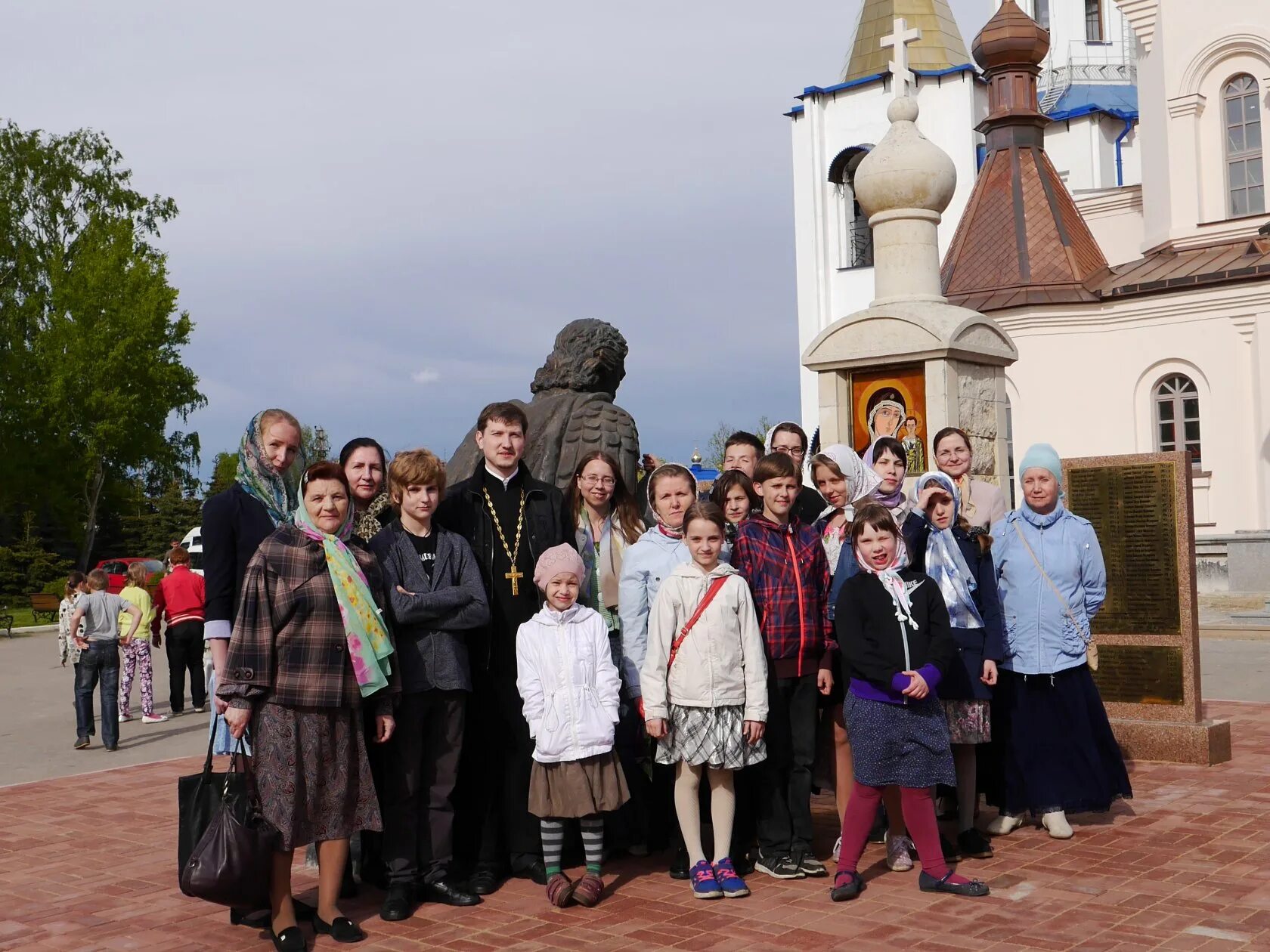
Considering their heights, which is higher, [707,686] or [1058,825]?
[707,686]

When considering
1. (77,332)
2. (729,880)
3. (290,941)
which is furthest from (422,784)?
(77,332)

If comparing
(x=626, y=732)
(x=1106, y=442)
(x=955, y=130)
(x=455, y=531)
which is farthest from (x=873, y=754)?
(x=955, y=130)

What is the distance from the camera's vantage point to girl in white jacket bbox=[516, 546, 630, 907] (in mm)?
5527

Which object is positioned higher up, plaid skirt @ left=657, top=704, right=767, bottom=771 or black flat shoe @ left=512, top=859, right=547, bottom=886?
plaid skirt @ left=657, top=704, right=767, bottom=771

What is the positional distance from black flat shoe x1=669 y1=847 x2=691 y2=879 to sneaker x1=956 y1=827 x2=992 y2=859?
127 centimetres

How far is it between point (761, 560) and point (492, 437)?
1.26m

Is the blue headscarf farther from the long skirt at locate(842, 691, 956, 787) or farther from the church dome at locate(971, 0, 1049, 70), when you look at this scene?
the church dome at locate(971, 0, 1049, 70)

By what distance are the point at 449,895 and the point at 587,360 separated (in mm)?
2521

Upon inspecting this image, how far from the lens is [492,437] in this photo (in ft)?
19.4

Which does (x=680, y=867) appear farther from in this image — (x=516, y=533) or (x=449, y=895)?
(x=516, y=533)

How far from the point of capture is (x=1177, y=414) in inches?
1027

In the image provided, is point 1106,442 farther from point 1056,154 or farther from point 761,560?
point 761,560

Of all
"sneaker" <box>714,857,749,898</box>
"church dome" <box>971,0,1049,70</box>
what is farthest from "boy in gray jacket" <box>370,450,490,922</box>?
"church dome" <box>971,0,1049,70</box>

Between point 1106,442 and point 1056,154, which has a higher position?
point 1056,154
